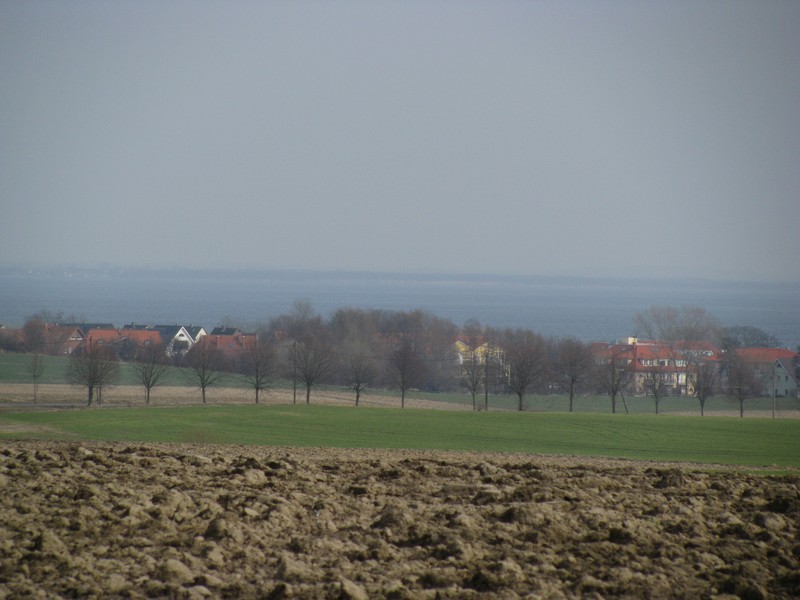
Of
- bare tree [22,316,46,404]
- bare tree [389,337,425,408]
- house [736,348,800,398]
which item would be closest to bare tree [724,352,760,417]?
house [736,348,800,398]

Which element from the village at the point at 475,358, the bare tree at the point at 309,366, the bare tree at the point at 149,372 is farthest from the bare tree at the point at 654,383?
the bare tree at the point at 149,372

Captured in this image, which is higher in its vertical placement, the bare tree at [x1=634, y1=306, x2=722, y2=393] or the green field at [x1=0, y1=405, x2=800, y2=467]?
the bare tree at [x1=634, y1=306, x2=722, y2=393]

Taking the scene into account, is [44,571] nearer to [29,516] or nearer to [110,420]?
[29,516]

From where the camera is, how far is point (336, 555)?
32.0 ft

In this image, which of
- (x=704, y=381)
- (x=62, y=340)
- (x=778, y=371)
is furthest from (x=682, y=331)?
(x=62, y=340)

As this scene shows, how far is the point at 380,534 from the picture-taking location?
411 inches

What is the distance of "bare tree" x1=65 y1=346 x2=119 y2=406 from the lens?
1747 inches

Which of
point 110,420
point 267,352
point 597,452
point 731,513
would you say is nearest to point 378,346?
point 267,352

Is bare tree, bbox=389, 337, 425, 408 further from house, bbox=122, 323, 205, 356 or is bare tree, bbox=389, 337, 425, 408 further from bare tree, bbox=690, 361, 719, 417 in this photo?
house, bbox=122, 323, 205, 356

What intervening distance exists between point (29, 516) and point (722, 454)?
1937 centimetres

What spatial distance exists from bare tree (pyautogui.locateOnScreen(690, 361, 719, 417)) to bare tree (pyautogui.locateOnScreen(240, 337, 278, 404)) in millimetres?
27654

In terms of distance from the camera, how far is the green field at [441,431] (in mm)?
24172

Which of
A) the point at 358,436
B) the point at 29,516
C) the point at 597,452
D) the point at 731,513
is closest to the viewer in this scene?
the point at 29,516

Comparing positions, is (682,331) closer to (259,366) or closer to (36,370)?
(259,366)
